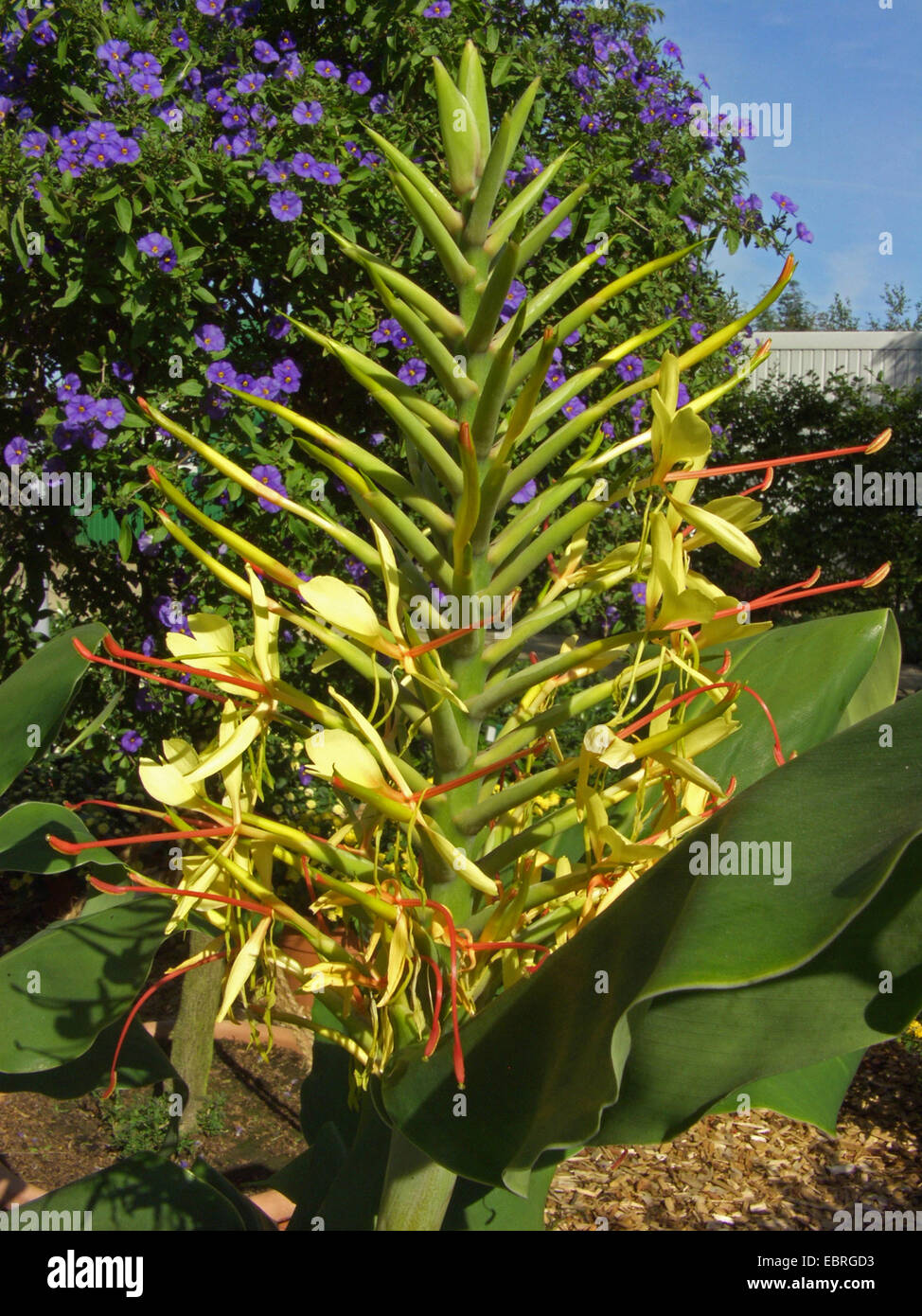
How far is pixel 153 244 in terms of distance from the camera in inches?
104

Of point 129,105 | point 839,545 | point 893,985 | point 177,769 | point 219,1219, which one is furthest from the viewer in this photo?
point 839,545

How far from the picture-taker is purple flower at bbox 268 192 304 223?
2734 millimetres

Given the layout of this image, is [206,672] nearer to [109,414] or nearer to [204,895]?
[204,895]

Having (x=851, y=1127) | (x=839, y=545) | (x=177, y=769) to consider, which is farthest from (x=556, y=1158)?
(x=839, y=545)

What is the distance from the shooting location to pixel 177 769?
96 centimetres

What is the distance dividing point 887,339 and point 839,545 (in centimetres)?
794

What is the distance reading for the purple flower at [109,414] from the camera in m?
2.78

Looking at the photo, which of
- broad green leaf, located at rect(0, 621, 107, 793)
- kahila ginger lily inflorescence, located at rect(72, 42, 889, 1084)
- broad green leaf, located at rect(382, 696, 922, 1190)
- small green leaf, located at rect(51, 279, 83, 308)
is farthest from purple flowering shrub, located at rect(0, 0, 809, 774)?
broad green leaf, located at rect(382, 696, 922, 1190)

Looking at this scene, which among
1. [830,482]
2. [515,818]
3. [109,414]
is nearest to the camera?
[515,818]

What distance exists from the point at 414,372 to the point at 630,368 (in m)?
0.68

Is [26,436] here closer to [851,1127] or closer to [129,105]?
[129,105]

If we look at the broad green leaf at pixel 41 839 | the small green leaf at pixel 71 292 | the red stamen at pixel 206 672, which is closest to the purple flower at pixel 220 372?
the small green leaf at pixel 71 292

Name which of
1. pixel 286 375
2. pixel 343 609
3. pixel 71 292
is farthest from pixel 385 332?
pixel 343 609

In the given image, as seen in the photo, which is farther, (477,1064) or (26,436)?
(26,436)
